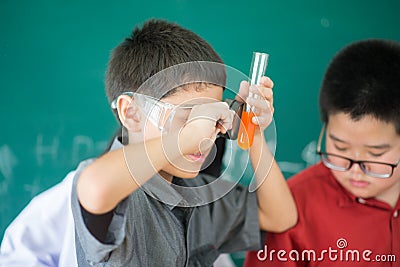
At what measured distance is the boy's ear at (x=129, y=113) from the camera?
0.78 meters

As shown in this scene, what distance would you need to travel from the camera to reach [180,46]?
33.2 inches

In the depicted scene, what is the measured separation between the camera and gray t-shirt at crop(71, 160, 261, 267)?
0.72 metres

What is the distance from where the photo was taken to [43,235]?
960 millimetres

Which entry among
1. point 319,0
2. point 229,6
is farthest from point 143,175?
point 319,0

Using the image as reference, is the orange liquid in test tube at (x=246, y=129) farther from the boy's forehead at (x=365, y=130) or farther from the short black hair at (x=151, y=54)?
the boy's forehead at (x=365, y=130)

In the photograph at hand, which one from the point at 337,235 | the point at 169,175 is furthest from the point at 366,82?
the point at 169,175

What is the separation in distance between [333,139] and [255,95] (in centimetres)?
31

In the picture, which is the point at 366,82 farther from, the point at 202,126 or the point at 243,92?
the point at 202,126

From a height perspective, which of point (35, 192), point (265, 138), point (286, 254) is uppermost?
point (265, 138)

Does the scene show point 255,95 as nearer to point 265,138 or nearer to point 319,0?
point 265,138

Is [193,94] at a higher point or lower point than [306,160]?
higher

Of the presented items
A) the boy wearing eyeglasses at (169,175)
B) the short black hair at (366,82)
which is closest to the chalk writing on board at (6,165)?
the boy wearing eyeglasses at (169,175)

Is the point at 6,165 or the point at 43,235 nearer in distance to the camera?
the point at 43,235

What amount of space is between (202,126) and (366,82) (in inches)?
18.5
